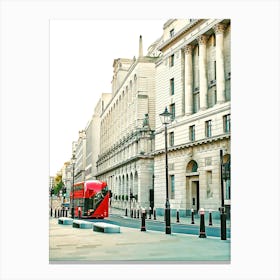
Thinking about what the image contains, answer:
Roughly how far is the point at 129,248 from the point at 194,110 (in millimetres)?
6155

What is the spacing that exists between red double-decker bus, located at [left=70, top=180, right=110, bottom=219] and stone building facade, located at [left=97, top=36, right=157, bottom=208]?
0.28 metres

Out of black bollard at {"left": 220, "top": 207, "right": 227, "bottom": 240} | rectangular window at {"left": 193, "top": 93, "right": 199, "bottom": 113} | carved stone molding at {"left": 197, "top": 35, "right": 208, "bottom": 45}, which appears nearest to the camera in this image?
black bollard at {"left": 220, "top": 207, "right": 227, "bottom": 240}

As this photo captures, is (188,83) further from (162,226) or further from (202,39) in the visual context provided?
(162,226)

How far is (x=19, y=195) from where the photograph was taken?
13094 mm

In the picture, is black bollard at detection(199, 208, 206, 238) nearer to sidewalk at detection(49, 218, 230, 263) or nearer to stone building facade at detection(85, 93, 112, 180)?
sidewalk at detection(49, 218, 230, 263)

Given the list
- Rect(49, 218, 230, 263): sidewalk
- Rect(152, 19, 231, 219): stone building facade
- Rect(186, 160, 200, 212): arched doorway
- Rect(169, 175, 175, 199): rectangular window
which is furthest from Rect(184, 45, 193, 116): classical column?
Rect(49, 218, 230, 263): sidewalk

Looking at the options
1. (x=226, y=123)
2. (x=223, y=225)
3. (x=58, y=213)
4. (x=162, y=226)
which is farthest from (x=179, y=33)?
(x=58, y=213)

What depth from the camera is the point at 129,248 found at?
1334cm

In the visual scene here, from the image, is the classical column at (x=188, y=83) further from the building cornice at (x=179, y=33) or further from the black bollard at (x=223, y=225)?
the black bollard at (x=223, y=225)

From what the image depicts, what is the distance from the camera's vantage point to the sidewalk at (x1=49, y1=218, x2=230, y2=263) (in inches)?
508

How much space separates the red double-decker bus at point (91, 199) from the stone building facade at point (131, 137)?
0.93 ft
